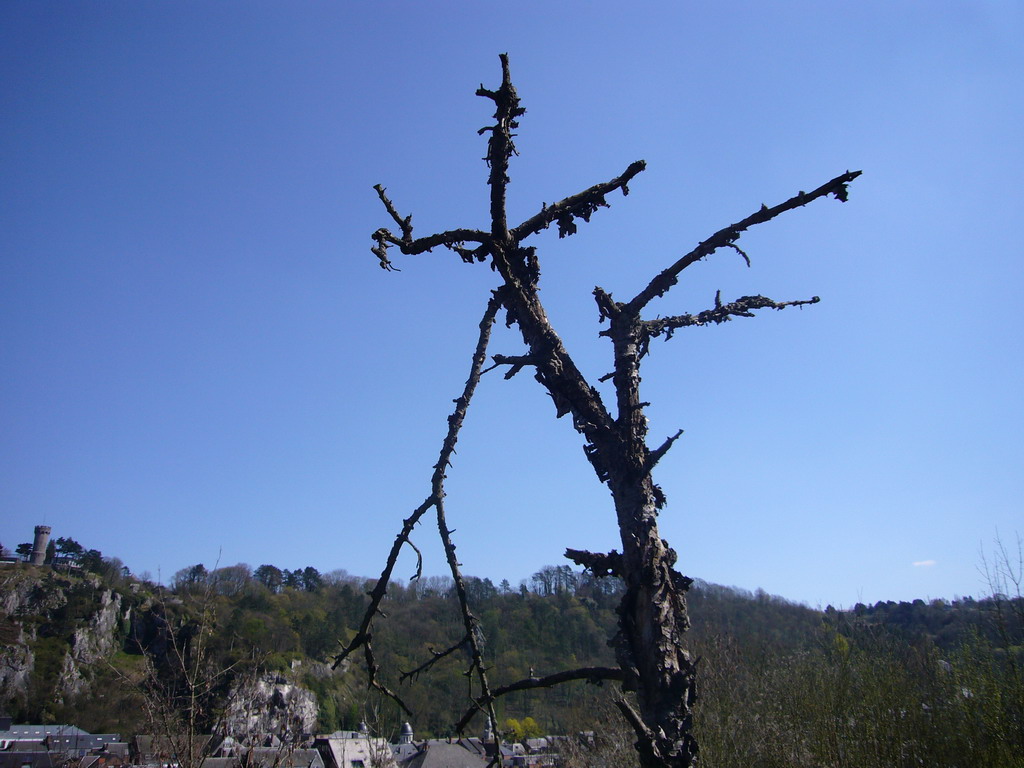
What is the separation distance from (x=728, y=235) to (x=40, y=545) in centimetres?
12577

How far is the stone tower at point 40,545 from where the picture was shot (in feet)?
328

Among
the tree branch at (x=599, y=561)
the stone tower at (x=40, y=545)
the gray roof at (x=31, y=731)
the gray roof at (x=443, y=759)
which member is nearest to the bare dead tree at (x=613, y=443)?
the tree branch at (x=599, y=561)

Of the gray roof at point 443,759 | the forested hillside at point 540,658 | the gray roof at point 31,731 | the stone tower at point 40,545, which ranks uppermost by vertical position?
the stone tower at point 40,545

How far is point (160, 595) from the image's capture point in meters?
8.17

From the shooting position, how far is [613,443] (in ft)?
8.52

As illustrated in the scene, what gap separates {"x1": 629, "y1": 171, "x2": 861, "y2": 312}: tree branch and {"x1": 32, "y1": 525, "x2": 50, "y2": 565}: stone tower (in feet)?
400

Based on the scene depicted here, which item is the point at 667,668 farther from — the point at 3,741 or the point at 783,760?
the point at 3,741

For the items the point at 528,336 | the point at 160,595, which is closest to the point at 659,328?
the point at 528,336

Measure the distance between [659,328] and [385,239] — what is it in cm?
135

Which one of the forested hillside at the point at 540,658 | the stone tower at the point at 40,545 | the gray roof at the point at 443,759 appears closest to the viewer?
the forested hillside at the point at 540,658

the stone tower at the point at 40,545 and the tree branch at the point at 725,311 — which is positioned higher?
the stone tower at the point at 40,545

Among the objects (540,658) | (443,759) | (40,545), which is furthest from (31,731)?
(40,545)

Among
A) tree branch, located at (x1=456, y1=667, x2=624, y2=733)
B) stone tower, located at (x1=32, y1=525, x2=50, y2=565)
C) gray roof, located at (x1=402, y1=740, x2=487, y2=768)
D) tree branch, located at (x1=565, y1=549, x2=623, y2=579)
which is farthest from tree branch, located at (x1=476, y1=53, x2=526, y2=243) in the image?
stone tower, located at (x1=32, y1=525, x2=50, y2=565)

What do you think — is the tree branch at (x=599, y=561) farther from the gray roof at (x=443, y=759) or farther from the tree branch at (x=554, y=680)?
the gray roof at (x=443, y=759)
